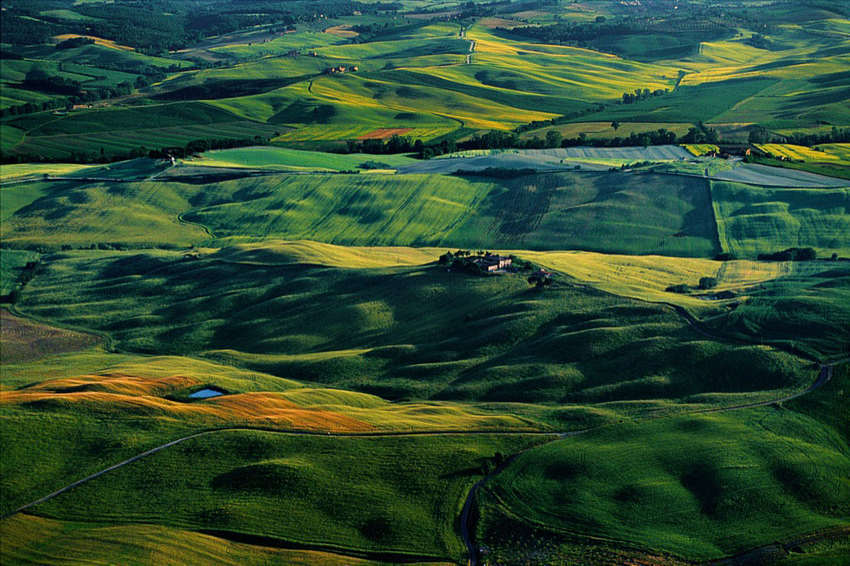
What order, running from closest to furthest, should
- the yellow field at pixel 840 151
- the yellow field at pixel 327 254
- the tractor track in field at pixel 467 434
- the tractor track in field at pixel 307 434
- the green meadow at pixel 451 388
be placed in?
the green meadow at pixel 451 388 → the tractor track in field at pixel 467 434 → the tractor track in field at pixel 307 434 → the yellow field at pixel 327 254 → the yellow field at pixel 840 151

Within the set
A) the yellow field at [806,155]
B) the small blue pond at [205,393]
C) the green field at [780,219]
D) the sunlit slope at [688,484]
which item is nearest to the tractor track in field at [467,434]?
the sunlit slope at [688,484]

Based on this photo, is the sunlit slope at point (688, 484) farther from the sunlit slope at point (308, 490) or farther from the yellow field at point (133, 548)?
the yellow field at point (133, 548)

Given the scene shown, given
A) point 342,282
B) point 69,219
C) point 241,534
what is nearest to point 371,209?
point 342,282

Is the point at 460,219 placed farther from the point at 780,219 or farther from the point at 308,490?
the point at 308,490

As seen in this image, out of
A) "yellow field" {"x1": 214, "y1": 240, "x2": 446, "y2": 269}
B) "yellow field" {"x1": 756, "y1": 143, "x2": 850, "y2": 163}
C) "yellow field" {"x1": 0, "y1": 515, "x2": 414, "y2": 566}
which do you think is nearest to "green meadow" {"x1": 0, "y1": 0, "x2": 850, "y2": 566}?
"yellow field" {"x1": 0, "y1": 515, "x2": 414, "y2": 566}

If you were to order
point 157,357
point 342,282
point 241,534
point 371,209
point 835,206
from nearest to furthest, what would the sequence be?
point 241,534
point 157,357
point 342,282
point 835,206
point 371,209

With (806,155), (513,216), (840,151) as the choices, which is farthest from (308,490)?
(840,151)

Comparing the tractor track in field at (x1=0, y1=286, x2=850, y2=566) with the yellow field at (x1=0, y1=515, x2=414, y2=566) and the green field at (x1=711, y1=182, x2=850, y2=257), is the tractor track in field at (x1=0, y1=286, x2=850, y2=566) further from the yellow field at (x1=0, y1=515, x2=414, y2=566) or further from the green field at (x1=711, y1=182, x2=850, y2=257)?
the green field at (x1=711, y1=182, x2=850, y2=257)

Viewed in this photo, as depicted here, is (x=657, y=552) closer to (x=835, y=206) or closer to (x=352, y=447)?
(x=352, y=447)
